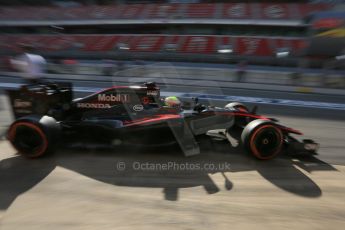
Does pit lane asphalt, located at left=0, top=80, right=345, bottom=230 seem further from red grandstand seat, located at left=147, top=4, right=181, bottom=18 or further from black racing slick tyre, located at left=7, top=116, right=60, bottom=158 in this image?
red grandstand seat, located at left=147, top=4, right=181, bottom=18

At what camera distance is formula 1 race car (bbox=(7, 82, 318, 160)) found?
5.15 metres

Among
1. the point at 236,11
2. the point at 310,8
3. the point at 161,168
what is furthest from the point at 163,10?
the point at 161,168

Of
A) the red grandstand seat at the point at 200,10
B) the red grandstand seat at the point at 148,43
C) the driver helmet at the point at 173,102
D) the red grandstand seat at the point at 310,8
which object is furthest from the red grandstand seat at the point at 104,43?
the driver helmet at the point at 173,102

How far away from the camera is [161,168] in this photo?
507cm

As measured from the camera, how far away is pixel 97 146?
5.46 metres

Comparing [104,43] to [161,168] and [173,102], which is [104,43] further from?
[161,168]

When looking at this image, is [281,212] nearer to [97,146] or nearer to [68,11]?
[97,146]

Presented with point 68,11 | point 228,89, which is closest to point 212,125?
point 228,89

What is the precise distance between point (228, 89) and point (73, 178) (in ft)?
33.1

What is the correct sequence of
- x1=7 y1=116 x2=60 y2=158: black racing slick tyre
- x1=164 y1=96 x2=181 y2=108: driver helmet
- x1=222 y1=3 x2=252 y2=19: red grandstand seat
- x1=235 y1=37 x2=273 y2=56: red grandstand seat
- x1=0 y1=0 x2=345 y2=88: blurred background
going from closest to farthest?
x1=7 y1=116 x2=60 y2=158: black racing slick tyre < x1=164 y1=96 x2=181 y2=108: driver helmet < x1=0 y1=0 x2=345 y2=88: blurred background < x1=235 y1=37 x2=273 y2=56: red grandstand seat < x1=222 y1=3 x2=252 y2=19: red grandstand seat

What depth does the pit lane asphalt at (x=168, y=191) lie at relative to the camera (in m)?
3.71

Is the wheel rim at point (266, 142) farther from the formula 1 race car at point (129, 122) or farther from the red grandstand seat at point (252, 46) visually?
the red grandstand seat at point (252, 46)

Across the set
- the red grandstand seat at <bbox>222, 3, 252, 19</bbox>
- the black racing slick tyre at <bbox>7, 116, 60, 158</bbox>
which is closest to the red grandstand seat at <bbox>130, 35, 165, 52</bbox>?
the red grandstand seat at <bbox>222, 3, 252, 19</bbox>

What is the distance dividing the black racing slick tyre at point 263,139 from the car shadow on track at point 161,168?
0.16 meters
